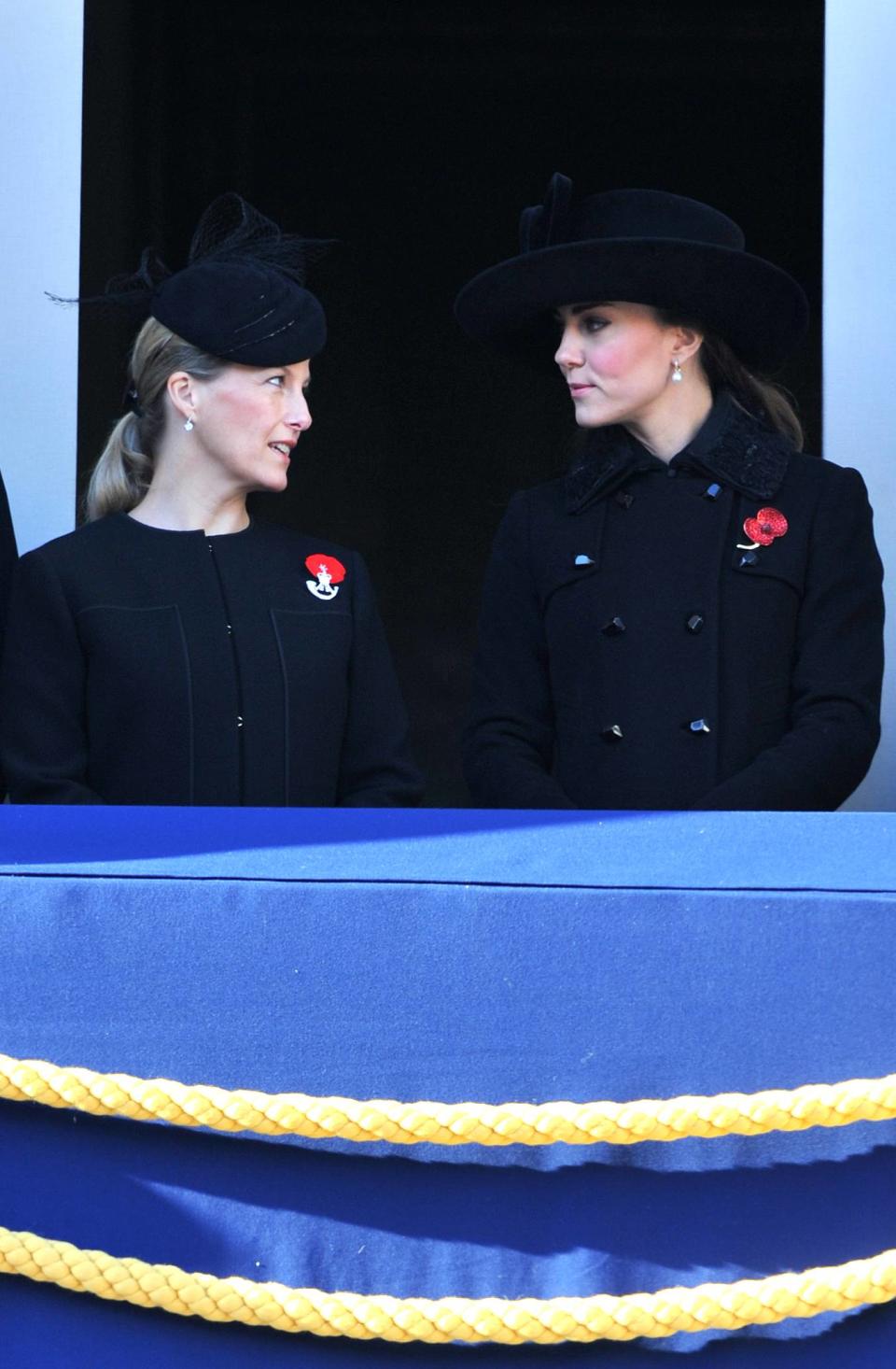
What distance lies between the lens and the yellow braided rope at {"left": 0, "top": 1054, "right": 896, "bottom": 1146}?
1.26 meters

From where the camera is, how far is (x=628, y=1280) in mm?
1299

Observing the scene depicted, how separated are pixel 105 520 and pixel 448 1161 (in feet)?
4.26

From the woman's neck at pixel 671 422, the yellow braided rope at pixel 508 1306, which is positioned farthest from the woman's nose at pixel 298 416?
the yellow braided rope at pixel 508 1306

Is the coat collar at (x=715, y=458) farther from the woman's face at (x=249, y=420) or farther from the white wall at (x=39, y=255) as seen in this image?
the white wall at (x=39, y=255)

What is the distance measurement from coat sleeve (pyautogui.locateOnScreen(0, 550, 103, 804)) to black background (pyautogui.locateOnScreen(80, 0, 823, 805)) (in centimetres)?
278

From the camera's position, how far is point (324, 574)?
2447 mm

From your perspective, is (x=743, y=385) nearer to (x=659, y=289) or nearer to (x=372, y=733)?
(x=659, y=289)

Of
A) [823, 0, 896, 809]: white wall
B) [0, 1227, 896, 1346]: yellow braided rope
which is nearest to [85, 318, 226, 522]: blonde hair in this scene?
[823, 0, 896, 809]: white wall

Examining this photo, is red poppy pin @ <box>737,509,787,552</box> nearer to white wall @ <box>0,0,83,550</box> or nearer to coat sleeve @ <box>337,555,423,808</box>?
coat sleeve @ <box>337,555,423,808</box>

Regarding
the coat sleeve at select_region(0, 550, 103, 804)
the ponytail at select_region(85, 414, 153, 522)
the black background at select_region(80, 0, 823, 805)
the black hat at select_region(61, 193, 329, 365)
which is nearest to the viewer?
the coat sleeve at select_region(0, 550, 103, 804)

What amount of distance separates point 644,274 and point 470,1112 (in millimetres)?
1371

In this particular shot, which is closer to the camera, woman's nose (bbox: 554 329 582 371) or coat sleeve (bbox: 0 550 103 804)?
coat sleeve (bbox: 0 550 103 804)

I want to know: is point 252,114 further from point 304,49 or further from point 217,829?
point 217,829

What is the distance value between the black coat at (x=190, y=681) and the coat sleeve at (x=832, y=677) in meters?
0.42
